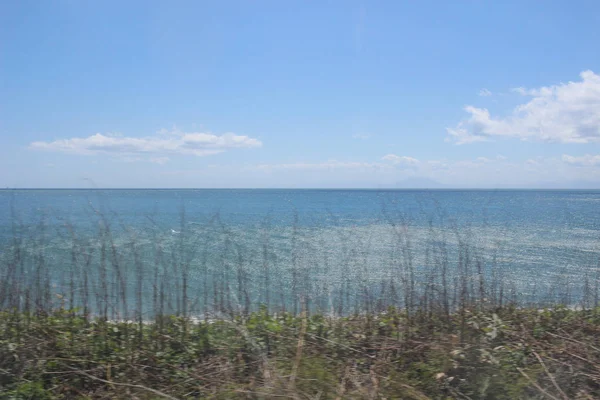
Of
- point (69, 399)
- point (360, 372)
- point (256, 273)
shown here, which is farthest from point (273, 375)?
point (256, 273)

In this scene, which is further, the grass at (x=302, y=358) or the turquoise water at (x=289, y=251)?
the turquoise water at (x=289, y=251)

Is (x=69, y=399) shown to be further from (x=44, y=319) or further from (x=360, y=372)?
(x=360, y=372)

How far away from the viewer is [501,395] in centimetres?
358

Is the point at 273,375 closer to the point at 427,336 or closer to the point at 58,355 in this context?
the point at 427,336

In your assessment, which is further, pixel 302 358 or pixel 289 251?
pixel 289 251

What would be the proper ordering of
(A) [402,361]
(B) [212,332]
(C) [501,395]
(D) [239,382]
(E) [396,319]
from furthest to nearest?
(E) [396,319] < (B) [212,332] < (A) [402,361] < (D) [239,382] < (C) [501,395]

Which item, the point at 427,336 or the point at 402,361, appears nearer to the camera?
the point at 402,361

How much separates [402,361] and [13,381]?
3439mm

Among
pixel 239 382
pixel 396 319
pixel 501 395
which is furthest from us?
pixel 396 319

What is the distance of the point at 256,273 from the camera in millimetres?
12438

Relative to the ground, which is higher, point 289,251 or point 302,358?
point 302,358

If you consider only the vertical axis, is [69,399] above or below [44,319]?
below

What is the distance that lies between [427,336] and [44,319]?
414 cm

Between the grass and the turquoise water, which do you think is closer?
the grass
